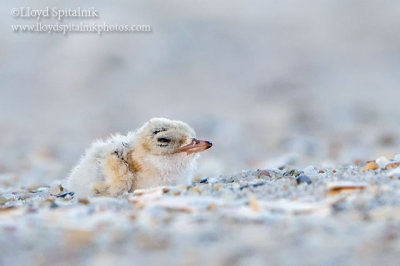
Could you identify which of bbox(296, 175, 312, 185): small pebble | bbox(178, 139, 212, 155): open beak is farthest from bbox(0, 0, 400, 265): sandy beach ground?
bbox(178, 139, 212, 155): open beak

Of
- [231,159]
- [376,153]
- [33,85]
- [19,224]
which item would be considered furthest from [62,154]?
[19,224]

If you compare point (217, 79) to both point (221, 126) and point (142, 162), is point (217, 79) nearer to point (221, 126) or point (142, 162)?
point (221, 126)

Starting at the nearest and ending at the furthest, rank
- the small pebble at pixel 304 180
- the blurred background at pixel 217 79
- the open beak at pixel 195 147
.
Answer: the small pebble at pixel 304 180 → the open beak at pixel 195 147 → the blurred background at pixel 217 79

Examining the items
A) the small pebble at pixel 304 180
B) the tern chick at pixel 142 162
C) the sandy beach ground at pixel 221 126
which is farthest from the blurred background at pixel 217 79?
the small pebble at pixel 304 180

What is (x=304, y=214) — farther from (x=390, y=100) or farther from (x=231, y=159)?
(x=390, y=100)

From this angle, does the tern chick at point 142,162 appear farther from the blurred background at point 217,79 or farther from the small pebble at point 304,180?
the blurred background at point 217,79
